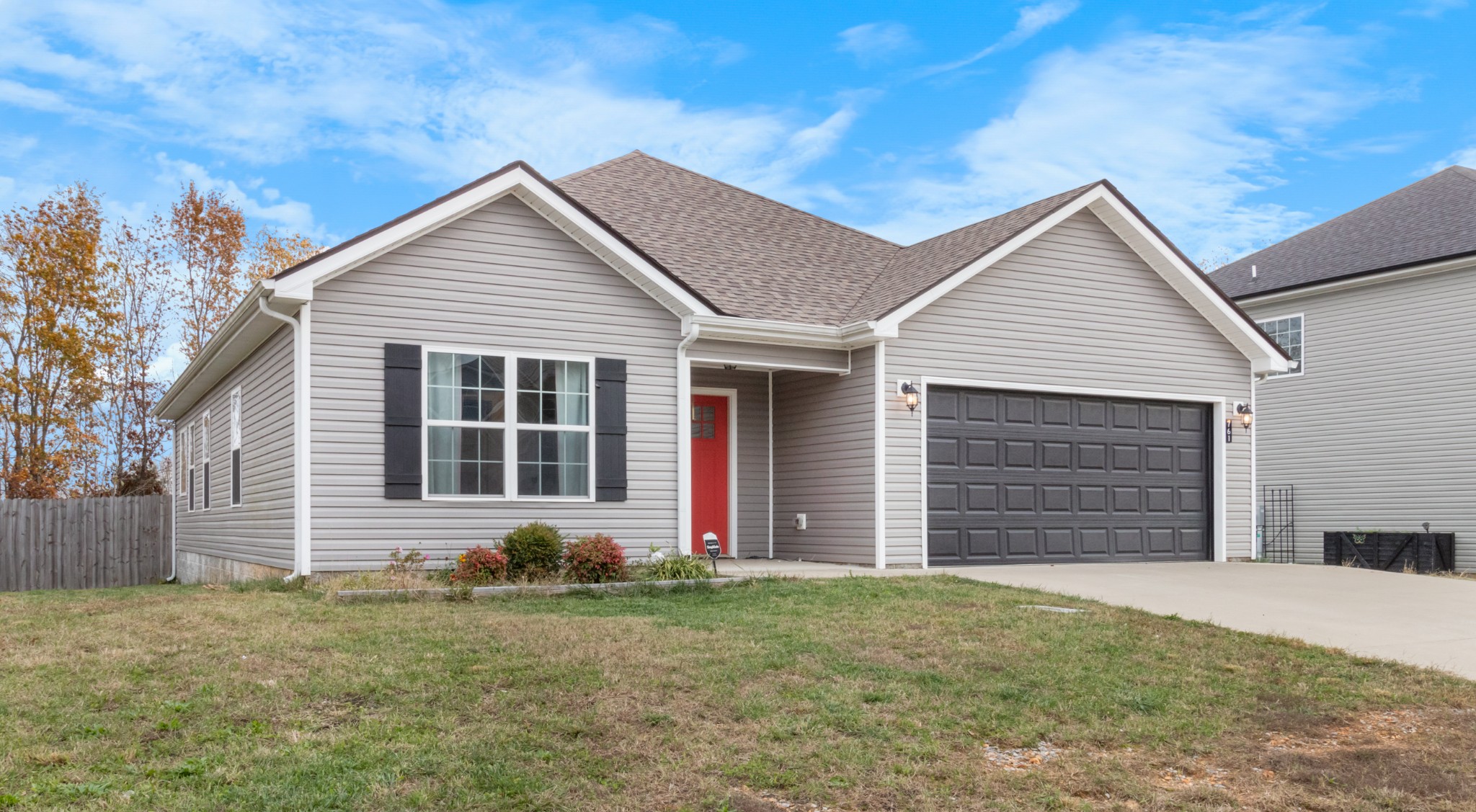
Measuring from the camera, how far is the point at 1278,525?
2166 cm

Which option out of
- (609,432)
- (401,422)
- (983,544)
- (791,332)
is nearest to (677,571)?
(609,432)

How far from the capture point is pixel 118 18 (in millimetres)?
17797

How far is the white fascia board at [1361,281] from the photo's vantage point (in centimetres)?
1838

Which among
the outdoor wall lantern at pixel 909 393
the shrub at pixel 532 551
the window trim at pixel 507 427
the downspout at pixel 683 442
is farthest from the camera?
the outdoor wall lantern at pixel 909 393

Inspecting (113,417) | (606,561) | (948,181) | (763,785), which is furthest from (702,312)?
(113,417)

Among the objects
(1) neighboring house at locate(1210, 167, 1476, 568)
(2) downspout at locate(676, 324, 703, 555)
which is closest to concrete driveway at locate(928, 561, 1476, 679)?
(2) downspout at locate(676, 324, 703, 555)

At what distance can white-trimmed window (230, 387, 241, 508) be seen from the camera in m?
14.6

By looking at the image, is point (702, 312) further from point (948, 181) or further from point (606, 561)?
point (948, 181)

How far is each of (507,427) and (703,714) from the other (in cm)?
649

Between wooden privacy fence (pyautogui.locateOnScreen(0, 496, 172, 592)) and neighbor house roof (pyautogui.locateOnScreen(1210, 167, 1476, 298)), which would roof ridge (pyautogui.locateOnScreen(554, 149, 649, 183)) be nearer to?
wooden privacy fence (pyautogui.locateOnScreen(0, 496, 172, 592))


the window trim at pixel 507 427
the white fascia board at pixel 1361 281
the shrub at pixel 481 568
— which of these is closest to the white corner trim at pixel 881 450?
the window trim at pixel 507 427

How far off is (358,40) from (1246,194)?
24.1 metres

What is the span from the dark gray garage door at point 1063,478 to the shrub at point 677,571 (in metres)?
3.58

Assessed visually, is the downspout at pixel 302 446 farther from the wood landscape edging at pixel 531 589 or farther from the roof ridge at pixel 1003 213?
the roof ridge at pixel 1003 213
